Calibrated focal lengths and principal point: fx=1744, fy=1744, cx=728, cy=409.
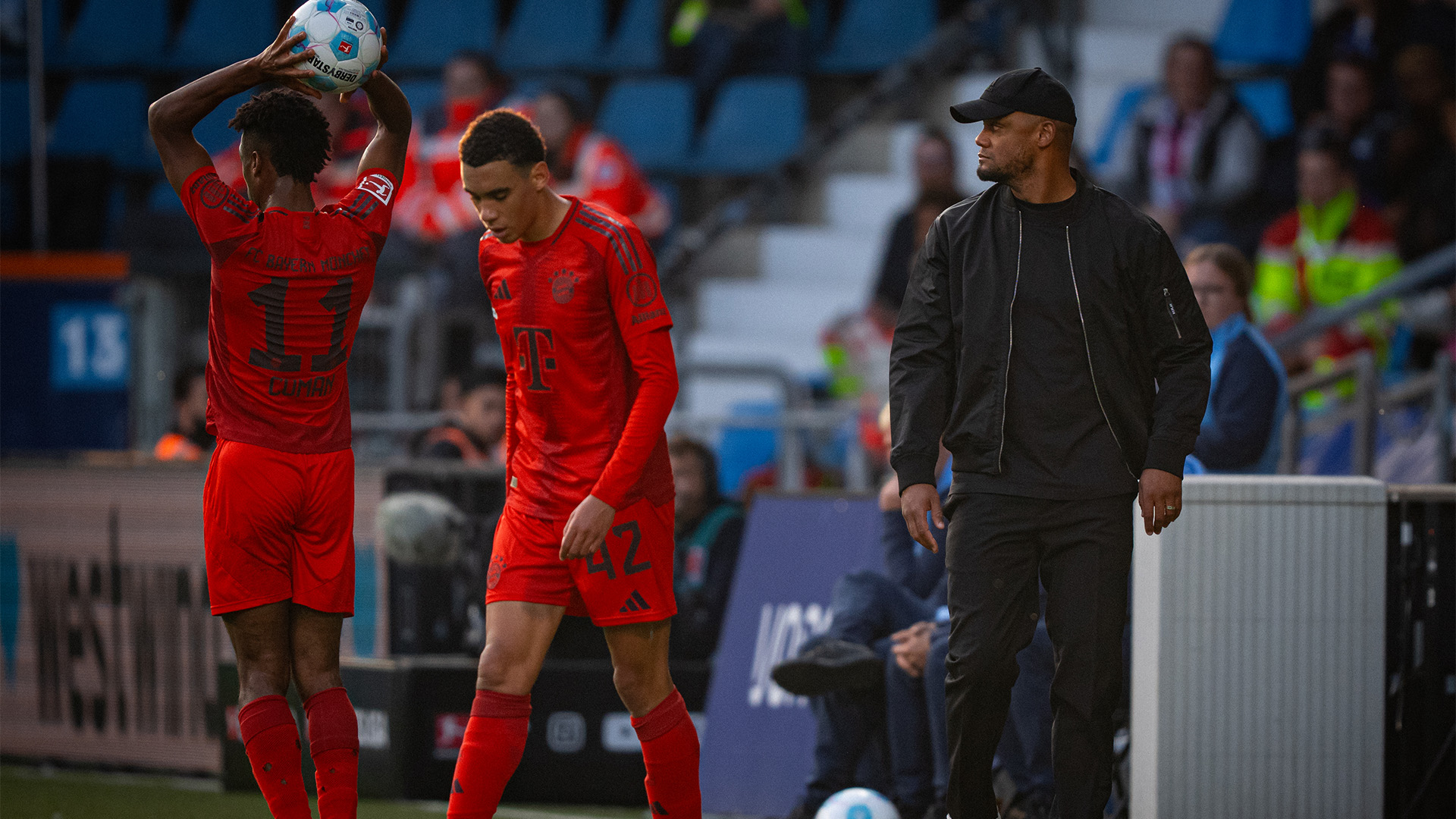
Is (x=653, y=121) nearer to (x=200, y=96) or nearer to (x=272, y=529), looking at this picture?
(x=200, y=96)

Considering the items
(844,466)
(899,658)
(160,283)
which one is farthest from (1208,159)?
(160,283)

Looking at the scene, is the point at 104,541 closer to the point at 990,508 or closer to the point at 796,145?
the point at 990,508

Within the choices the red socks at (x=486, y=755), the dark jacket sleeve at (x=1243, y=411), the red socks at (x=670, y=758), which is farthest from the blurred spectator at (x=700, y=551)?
the red socks at (x=486, y=755)

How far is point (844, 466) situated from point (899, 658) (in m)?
3.47

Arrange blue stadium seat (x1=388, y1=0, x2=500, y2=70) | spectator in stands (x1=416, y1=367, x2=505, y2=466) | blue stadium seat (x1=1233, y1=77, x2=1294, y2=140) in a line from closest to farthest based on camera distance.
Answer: spectator in stands (x1=416, y1=367, x2=505, y2=466) < blue stadium seat (x1=1233, y1=77, x2=1294, y2=140) < blue stadium seat (x1=388, y1=0, x2=500, y2=70)

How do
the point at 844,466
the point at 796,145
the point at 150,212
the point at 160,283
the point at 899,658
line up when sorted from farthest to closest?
the point at 796,145, the point at 150,212, the point at 160,283, the point at 844,466, the point at 899,658

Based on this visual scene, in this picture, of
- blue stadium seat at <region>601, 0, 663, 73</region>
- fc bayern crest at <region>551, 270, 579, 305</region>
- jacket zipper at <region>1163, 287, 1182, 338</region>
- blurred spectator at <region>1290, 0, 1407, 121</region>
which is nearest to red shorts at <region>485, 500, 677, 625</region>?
fc bayern crest at <region>551, 270, 579, 305</region>

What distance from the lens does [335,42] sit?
4543 millimetres

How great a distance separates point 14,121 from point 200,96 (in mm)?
10316

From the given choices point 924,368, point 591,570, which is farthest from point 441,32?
point 924,368

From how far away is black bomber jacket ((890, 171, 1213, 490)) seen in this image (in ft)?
14.6

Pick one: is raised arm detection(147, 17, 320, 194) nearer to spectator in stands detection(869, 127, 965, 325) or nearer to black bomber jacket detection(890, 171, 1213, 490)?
black bomber jacket detection(890, 171, 1213, 490)

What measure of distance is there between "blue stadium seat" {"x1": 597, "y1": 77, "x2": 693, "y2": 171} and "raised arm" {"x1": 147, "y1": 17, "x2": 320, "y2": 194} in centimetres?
924

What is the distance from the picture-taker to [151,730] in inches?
305
